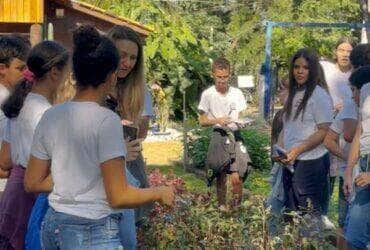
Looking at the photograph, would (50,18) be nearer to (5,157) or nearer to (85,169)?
(5,157)

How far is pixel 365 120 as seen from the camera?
5461 mm

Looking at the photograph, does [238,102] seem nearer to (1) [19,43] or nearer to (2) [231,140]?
(2) [231,140]

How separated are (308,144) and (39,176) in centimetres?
312

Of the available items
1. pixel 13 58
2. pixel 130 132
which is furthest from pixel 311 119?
pixel 13 58

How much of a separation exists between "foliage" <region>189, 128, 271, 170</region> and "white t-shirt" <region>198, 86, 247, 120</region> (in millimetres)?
3403

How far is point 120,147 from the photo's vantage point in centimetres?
350

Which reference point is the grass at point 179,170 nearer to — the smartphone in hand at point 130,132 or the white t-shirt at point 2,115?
the white t-shirt at point 2,115

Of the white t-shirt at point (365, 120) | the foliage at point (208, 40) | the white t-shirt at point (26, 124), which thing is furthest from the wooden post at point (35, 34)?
the white t-shirt at point (26, 124)

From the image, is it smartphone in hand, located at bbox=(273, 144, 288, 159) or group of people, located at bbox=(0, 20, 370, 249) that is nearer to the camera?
group of people, located at bbox=(0, 20, 370, 249)

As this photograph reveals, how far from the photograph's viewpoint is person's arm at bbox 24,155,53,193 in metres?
3.74

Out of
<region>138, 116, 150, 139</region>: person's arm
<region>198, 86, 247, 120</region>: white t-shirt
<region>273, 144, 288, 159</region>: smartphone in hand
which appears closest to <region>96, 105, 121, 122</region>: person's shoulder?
<region>138, 116, 150, 139</region>: person's arm

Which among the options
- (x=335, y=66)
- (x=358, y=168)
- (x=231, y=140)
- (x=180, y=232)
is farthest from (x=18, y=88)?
(x=335, y=66)

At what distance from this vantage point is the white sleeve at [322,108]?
21.4 ft

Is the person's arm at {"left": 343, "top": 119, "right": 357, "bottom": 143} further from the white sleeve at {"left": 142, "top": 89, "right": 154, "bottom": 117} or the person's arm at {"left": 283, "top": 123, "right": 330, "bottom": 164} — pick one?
the white sleeve at {"left": 142, "top": 89, "right": 154, "bottom": 117}
